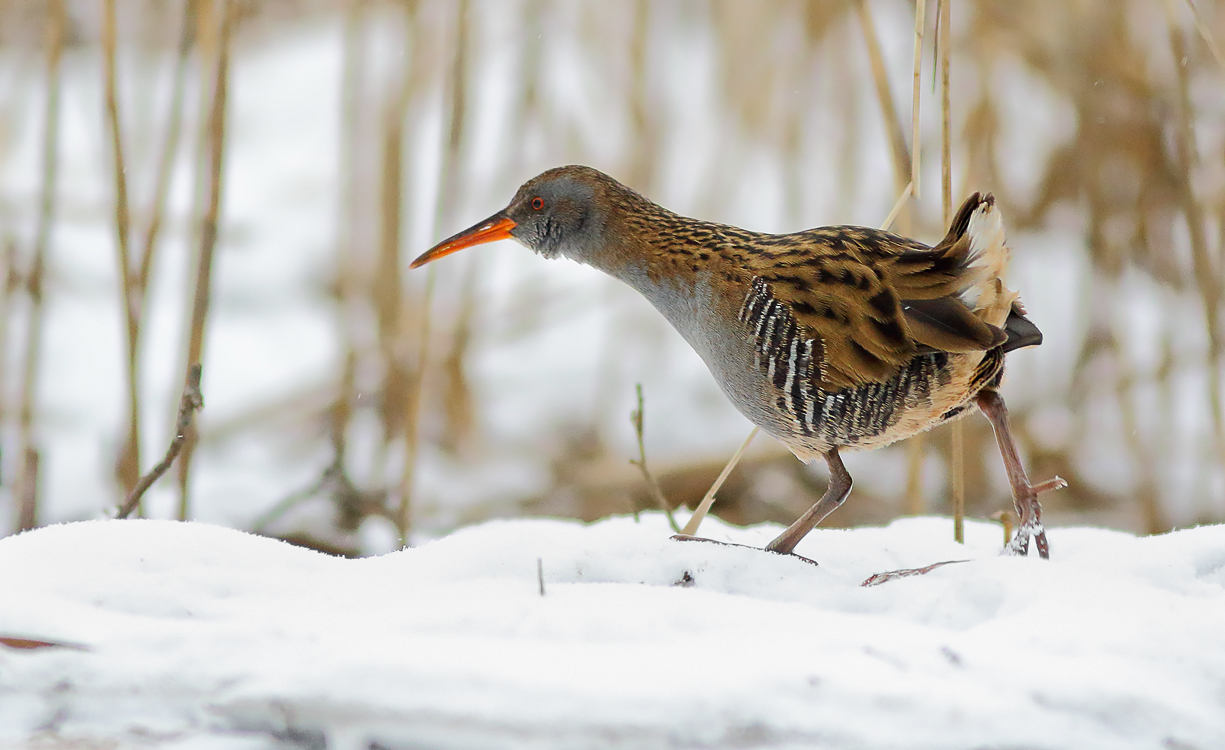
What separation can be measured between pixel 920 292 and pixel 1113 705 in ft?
2.69

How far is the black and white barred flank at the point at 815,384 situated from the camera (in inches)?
68.7

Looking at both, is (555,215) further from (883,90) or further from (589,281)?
(589,281)

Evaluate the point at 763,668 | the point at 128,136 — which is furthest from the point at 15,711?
the point at 128,136

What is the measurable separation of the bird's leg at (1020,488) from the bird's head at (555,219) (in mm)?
763

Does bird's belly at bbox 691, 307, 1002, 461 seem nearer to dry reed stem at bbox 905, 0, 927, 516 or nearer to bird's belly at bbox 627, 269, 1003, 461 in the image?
bird's belly at bbox 627, 269, 1003, 461

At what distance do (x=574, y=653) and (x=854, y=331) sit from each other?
83 cm

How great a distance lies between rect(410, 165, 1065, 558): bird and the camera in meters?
1.72

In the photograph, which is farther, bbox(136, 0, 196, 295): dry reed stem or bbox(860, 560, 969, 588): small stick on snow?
bbox(136, 0, 196, 295): dry reed stem

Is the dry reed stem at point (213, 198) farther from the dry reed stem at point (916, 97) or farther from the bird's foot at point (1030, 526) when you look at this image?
the bird's foot at point (1030, 526)

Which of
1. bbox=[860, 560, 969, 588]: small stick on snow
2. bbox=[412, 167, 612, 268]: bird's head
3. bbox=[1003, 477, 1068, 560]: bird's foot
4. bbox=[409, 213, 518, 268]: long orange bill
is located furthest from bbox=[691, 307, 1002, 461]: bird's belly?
bbox=[409, 213, 518, 268]: long orange bill

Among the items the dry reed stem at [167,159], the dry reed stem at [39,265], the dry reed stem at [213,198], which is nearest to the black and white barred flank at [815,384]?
the dry reed stem at [213,198]

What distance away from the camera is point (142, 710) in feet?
3.51

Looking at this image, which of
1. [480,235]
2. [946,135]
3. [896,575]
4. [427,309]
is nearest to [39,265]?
[427,309]

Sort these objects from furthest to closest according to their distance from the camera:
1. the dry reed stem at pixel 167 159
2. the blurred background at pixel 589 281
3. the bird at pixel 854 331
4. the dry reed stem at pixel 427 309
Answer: the blurred background at pixel 589 281 → the dry reed stem at pixel 427 309 → the dry reed stem at pixel 167 159 → the bird at pixel 854 331
